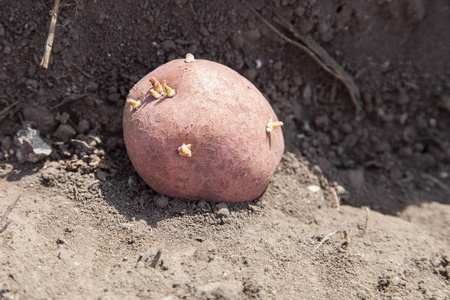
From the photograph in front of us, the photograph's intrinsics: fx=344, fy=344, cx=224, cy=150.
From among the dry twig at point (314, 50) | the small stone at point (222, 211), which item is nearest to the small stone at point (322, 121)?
the dry twig at point (314, 50)

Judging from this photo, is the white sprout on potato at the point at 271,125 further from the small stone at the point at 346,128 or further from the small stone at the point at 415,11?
the small stone at the point at 415,11

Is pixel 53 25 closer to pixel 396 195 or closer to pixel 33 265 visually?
pixel 33 265

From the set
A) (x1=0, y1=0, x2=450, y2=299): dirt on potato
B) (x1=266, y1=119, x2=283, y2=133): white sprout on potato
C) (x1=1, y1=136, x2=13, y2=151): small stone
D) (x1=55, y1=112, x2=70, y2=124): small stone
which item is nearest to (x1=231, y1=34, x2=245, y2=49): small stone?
(x1=0, y1=0, x2=450, y2=299): dirt on potato

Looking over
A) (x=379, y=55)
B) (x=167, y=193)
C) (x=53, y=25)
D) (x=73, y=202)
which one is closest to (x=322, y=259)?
(x=167, y=193)

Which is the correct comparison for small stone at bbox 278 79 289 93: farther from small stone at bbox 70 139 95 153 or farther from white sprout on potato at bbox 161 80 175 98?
small stone at bbox 70 139 95 153

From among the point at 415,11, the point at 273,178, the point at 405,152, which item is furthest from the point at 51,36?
the point at 405,152

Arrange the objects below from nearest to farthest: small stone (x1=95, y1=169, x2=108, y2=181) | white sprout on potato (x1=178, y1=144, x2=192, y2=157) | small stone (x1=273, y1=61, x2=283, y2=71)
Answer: white sprout on potato (x1=178, y1=144, x2=192, y2=157)
small stone (x1=95, y1=169, x2=108, y2=181)
small stone (x1=273, y1=61, x2=283, y2=71)
